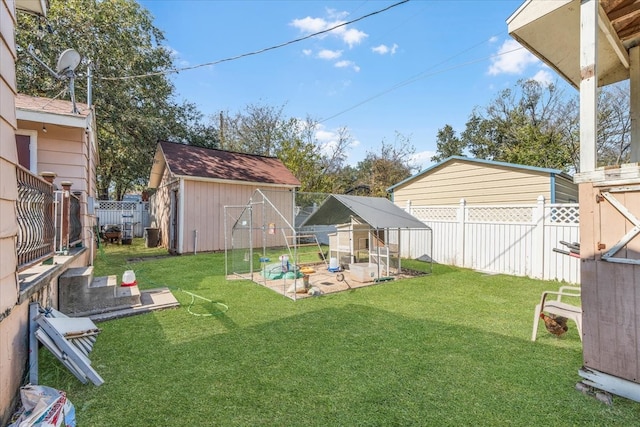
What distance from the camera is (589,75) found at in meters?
2.56

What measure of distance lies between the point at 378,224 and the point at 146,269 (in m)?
6.32

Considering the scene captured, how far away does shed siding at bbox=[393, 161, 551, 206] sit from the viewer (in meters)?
8.04

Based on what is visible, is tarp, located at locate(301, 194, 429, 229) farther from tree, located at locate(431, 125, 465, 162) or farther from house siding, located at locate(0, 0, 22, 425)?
tree, located at locate(431, 125, 465, 162)

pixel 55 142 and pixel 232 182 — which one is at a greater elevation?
pixel 55 142

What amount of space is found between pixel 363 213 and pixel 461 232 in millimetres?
3820

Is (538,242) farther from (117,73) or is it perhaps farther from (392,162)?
(117,73)

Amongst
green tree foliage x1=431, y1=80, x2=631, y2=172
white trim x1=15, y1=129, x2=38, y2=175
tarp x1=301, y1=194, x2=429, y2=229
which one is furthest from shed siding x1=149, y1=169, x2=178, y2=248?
green tree foliage x1=431, y1=80, x2=631, y2=172

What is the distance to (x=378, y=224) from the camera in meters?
6.54

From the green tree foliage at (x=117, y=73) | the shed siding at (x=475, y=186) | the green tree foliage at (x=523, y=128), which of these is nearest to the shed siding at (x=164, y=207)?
the green tree foliage at (x=117, y=73)

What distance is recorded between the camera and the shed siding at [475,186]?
8.04 meters

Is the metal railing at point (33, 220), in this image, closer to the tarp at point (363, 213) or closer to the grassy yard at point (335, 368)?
the grassy yard at point (335, 368)

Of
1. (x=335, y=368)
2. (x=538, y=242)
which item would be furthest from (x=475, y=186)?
(x=335, y=368)

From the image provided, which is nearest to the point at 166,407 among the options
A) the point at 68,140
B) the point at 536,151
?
the point at 68,140

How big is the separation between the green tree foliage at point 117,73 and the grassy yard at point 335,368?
39.8 ft
